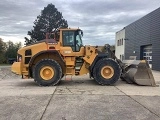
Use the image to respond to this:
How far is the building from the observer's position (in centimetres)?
3022

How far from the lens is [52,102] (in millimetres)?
8805

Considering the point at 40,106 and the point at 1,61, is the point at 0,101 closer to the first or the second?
the point at 40,106

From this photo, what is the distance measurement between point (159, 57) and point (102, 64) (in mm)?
17252

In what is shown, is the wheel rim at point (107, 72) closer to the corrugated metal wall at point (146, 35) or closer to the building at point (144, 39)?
the building at point (144, 39)

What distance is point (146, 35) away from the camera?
113 feet

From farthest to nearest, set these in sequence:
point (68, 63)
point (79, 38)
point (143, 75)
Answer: point (79, 38), point (68, 63), point (143, 75)

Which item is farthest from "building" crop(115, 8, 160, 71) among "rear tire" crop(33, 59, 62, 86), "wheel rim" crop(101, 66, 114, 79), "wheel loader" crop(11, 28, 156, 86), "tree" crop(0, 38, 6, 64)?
"tree" crop(0, 38, 6, 64)

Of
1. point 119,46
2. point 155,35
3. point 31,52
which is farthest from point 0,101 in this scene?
point 119,46

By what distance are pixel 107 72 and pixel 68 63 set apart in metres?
1.87

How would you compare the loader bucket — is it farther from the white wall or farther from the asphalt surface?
the white wall

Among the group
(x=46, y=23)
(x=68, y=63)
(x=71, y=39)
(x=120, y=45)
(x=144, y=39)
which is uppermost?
(x=46, y=23)

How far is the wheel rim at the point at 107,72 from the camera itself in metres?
13.1

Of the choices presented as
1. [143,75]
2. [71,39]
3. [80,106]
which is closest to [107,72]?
[143,75]

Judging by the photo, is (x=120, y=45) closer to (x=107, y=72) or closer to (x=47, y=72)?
(x=107, y=72)
